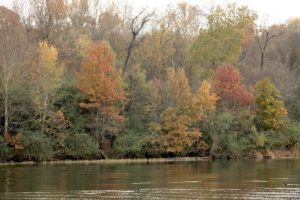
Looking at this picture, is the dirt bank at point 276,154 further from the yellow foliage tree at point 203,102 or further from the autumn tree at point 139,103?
the autumn tree at point 139,103

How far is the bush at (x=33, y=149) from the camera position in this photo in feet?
207

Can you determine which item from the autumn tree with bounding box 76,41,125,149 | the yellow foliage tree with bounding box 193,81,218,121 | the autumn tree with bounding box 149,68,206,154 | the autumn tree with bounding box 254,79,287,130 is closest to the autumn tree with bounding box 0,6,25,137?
the autumn tree with bounding box 76,41,125,149

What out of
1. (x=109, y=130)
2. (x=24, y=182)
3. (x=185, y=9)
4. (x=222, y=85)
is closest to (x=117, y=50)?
(x=185, y=9)

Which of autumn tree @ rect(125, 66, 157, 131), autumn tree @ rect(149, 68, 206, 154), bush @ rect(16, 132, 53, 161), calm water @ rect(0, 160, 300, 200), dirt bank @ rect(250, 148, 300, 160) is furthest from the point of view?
dirt bank @ rect(250, 148, 300, 160)

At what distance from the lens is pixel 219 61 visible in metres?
94.9

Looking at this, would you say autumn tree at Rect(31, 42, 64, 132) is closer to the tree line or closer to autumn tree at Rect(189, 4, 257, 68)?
the tree line

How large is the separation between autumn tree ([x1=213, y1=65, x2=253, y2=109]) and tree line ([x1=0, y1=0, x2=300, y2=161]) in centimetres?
12

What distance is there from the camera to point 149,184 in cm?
3938

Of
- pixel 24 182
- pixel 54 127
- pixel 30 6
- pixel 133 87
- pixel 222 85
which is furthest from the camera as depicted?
pixel 30 6

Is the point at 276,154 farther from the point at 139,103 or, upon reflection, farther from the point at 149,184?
the point at 149,184

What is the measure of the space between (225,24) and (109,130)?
34.7m

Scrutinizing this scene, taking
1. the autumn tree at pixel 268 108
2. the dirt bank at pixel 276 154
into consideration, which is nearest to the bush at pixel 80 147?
the dirt bank at pixel 276 154

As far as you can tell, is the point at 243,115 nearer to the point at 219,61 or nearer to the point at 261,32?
the point at 219,61

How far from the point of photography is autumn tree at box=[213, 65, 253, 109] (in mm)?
79625
